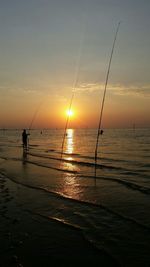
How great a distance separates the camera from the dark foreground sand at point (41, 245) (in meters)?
5.39

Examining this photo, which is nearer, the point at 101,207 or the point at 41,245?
the point at 41,245

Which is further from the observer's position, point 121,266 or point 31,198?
point 31,198

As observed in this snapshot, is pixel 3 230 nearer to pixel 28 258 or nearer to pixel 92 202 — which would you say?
pixel 28 258

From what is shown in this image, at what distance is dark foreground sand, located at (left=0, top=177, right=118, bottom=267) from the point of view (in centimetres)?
539

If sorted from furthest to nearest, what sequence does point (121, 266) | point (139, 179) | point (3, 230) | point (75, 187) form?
point (139, 179) < point (75, 187) < point (3, 230) < point (121, 266)

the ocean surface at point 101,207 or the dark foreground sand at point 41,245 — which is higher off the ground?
the ocean surface at point 101,207

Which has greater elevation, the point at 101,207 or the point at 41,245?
the point at 101,207

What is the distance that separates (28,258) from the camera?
5.51 metres

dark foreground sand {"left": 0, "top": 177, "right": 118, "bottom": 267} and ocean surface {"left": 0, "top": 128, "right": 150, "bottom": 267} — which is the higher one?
ocean surface {"left": 0, "top": 128, "right": 150, "bottom": 267}

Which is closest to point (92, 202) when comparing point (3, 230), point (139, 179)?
point (3, 230)

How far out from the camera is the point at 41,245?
6.15 metres

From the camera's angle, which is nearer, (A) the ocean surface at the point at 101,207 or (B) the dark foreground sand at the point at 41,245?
(B) the dark foreground sand at the point at 41,245

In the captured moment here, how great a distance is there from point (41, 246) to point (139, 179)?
10.2 m

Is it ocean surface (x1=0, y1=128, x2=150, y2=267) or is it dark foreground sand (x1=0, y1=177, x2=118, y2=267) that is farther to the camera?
ocean surface (x1=0, y1=128, x2=150, y2=267)
